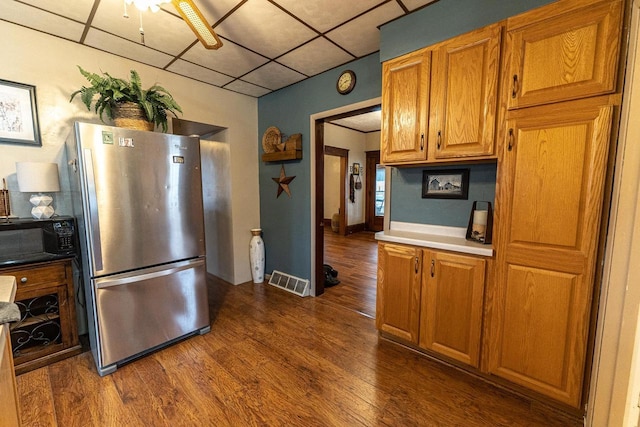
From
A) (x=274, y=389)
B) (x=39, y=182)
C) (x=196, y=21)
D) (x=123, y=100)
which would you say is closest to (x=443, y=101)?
(x=196, y=21)

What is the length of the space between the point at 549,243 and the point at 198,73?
343cm

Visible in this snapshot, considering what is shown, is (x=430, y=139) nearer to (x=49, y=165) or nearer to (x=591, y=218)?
(x=591, y=218)

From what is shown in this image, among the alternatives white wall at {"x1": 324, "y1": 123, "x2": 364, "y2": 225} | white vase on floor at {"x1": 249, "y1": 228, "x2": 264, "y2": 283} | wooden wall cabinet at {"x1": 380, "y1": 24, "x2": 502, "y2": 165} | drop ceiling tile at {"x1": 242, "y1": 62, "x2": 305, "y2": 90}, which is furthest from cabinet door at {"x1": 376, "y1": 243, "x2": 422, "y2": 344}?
white wall at {"x1": 324, "y1": 123, "x2": 364, "y2": 225}

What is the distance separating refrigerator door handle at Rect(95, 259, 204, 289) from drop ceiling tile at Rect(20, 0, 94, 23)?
6.20ft

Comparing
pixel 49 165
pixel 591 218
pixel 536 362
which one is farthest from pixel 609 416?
pixel 49 165

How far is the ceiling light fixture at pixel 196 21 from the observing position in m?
1.28

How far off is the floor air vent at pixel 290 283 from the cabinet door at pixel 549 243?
2.05 metres

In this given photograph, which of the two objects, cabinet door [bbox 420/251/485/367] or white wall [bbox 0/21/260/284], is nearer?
cabinet door [bbox 420/251/485/367]

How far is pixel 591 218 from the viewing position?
132cm

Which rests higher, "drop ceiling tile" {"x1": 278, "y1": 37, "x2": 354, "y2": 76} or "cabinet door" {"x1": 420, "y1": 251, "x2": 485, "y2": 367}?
"drop ceiling tile" {"x1": 278, "y1": 37, "x2": 354, "y2": 76}

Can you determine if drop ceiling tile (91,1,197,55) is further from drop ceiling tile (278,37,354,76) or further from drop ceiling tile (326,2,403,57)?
drop ceiling tile (326,2,403,57)

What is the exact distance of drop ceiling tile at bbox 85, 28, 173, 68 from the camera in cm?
215

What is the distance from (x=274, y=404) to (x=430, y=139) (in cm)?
204

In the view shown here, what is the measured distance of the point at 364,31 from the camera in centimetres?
213
